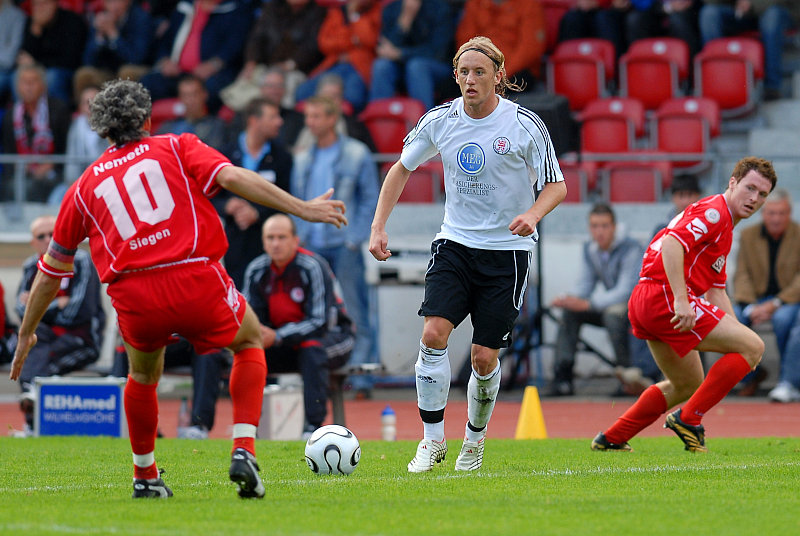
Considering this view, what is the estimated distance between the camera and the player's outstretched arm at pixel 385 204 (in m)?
6.86

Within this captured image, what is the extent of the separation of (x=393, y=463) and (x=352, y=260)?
6.26 m

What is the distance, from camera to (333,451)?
278 inches

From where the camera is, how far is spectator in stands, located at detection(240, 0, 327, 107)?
56.3ft

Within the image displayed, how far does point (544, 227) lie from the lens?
15.2 metres

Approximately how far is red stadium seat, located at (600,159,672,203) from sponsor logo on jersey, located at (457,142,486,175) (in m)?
8.14

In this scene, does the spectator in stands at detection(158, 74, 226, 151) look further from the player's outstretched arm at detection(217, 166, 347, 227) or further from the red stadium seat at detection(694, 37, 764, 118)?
the player's outstretched arm at detection(217, 166, 347, 227)

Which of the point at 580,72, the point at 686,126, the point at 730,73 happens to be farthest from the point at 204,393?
the point at 730,73

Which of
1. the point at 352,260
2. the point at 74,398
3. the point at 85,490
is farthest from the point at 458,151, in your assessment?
the point at 352,260

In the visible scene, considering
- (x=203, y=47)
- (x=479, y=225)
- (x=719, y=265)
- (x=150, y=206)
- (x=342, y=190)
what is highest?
(x=203, y=47)

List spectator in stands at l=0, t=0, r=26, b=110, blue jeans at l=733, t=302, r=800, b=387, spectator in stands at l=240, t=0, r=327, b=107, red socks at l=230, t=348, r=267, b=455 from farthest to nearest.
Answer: spectator in stands at l=0, t=0, r=26, b=110, spectator in stands at l=240, t=0, r=327, b=107, blue jeans at l=733, t=302, r=800, b=387, red socks at l=230, t=348, r=267, b=455

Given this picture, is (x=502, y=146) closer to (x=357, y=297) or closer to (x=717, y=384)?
(x=717, y=384)

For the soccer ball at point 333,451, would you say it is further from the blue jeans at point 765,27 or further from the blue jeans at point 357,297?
the blue jeans at point 765,27

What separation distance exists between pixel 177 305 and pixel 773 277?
920 cm

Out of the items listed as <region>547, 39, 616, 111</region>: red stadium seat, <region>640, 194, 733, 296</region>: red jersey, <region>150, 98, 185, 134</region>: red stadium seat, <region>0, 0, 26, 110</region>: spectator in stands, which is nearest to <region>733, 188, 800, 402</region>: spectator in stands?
<region>547, 39, 616, 111</region>: red stadium seat
